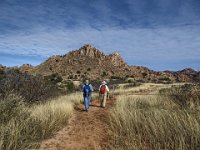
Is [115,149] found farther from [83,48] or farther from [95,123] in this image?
[83,48]

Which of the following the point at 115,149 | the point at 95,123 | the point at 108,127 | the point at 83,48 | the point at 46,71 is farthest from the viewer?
the point at 83,48

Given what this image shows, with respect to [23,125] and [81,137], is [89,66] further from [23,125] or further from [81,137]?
[23,125]

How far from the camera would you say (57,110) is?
1188 centimetres

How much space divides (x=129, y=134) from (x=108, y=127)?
179 centimetres

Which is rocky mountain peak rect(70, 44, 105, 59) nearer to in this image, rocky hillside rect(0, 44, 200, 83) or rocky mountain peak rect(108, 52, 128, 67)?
rocky hillside rect(0, 44, 200, 83)

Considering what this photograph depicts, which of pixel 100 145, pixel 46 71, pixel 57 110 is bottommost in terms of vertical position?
pixel 100 145

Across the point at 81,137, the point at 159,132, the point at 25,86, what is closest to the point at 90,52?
the point at 25,86

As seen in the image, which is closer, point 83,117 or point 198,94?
point 198,94

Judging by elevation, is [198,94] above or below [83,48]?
below

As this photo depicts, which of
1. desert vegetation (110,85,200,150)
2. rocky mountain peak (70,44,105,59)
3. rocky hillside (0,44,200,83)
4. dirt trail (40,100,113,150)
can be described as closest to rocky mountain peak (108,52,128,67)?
rocky hillside (0,44,200,83)

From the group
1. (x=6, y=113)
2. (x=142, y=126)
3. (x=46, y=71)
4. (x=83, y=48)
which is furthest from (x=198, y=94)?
(x=83, y=48)

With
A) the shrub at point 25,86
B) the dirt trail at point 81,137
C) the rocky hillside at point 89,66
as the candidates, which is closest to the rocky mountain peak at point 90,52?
the rocky hillside at point 89,66

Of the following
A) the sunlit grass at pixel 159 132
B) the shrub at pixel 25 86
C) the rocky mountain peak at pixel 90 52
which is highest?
the rocky mountain peak at pixel 90 52

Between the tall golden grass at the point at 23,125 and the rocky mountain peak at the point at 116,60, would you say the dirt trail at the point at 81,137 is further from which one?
the rocky mountain peak at the point at 116,60
